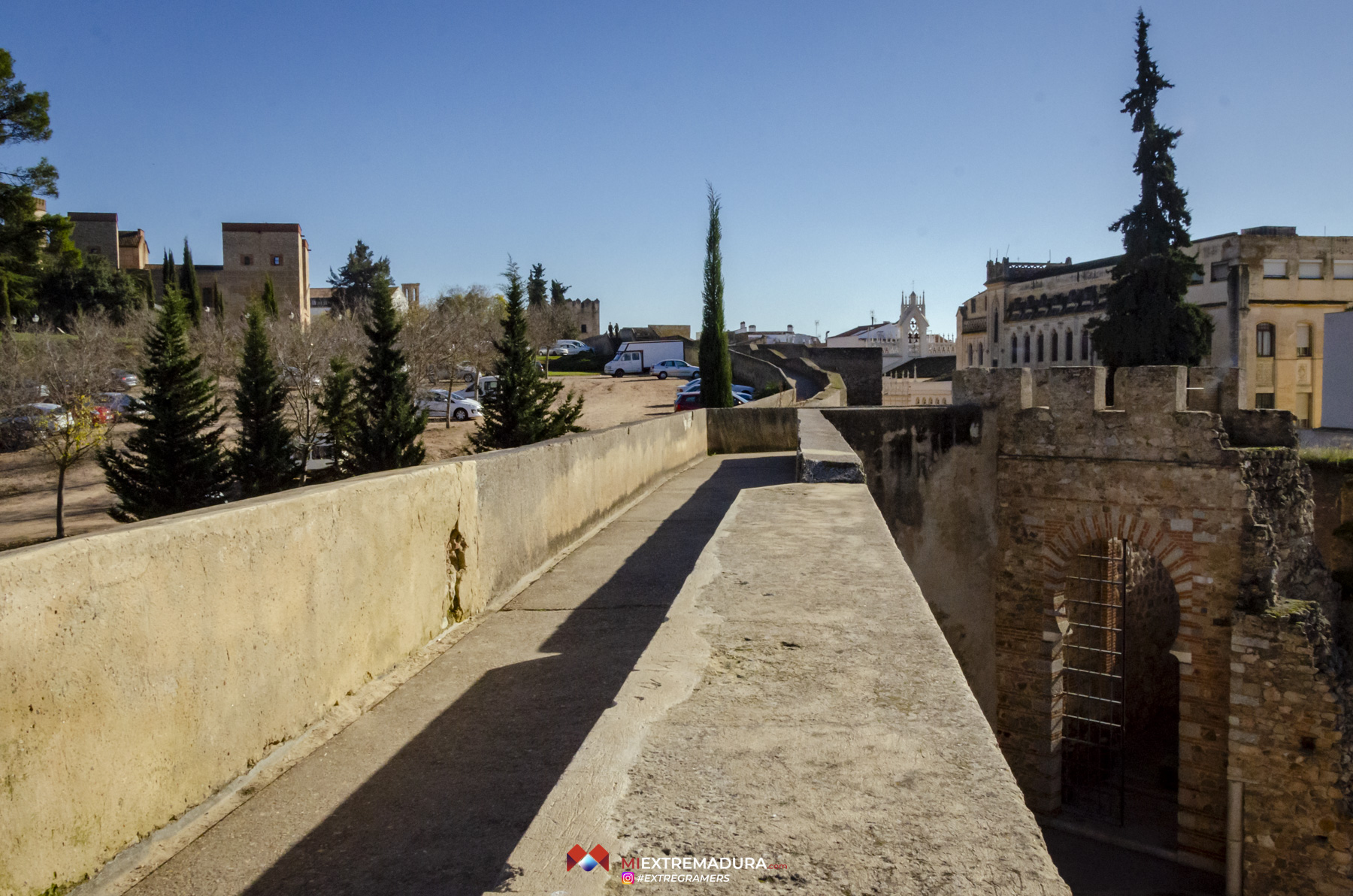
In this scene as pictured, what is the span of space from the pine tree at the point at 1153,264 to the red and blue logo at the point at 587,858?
32726mm

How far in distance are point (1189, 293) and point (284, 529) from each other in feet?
157

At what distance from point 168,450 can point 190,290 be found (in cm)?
3622

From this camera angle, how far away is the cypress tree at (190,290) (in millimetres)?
48188

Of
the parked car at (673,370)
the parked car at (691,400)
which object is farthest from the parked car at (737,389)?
the parked car at (673,370)

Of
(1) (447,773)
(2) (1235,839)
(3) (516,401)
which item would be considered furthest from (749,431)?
(3) (516,401)

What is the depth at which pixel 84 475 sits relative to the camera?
31.4m

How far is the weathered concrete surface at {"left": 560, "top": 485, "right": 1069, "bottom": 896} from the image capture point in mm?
1360

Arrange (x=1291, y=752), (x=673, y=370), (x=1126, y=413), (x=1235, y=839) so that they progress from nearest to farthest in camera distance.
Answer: (x=1291, y=752) → (x=1235, y=839) → (x=1126, y=413) → (x=673, y=370)

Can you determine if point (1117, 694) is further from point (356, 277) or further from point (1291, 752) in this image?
point (356, 277)

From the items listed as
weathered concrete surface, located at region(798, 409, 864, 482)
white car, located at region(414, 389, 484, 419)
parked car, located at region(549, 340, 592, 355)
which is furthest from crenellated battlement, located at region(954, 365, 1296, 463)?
parked car, located at region(549, 340, 592, 355)

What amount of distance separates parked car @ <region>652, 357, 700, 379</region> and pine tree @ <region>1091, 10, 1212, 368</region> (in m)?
21.7

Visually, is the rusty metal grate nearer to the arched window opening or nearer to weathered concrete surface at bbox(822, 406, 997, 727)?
weathered concrete surface at bbox(822, 406, 997, 727)

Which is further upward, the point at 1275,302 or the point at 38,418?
the point at 1275,302

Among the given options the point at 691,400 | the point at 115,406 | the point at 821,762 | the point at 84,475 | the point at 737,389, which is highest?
the point at 737,389
